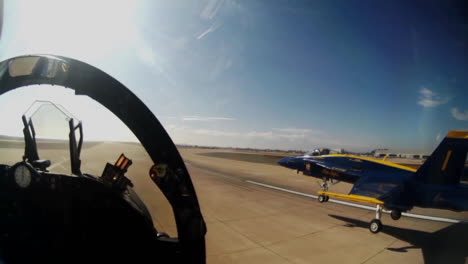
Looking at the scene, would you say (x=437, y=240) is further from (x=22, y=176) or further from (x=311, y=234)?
(x=22, y=176)

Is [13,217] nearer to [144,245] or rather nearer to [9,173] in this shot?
[9,173]

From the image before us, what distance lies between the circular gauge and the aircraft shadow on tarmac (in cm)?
845

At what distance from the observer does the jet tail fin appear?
296 inches

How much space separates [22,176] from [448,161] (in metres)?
11.4

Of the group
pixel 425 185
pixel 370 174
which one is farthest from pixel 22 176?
pixel 370 174

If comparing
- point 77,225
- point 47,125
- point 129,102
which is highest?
point 129,102

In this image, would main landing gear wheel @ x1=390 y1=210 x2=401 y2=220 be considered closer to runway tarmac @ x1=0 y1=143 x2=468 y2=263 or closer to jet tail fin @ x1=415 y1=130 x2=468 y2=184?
runway tarmac @ x1=0 y1=143 x2=468 y2=263

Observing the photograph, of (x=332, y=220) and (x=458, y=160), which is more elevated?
(x=458, y=160)

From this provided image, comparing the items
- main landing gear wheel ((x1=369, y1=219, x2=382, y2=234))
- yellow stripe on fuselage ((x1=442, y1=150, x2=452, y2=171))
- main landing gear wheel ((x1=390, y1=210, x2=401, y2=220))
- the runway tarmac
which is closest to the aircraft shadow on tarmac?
the runway tarmac

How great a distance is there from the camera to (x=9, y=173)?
1.52m

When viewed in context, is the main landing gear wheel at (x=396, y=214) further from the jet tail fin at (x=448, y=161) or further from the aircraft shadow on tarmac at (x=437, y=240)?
Result: the jet tail fin at (x=448, y=161)

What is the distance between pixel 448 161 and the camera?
25.4ft

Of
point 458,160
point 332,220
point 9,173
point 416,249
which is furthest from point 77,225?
point 458,160

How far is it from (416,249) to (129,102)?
881 centimetres
